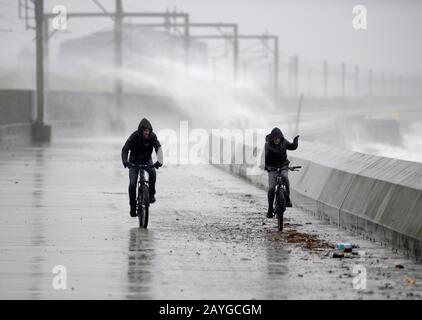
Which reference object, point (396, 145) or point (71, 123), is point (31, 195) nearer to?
point (71, 123)

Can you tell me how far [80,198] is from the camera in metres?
26.0

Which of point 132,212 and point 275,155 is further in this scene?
point 132,212

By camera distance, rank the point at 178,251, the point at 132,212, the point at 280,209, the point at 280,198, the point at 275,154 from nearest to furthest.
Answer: the point at 178,251 < the point at 280,209 < the point at 280,198 < the point at 275,154 < the point at 132,212

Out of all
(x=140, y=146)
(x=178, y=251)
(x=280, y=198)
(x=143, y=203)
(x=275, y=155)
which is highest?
(x=140, y=146)

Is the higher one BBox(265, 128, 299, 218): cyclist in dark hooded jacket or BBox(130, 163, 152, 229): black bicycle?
BBox(265, 128, 299, 218): cyclist in dark hooded jacket

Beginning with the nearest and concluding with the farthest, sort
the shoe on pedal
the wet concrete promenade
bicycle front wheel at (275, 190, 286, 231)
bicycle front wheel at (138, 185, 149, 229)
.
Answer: the wet concrete promenade → bicycle front wheel at (275, 190, 286, 231) → bicycle front wheel at (138, 185, 149, 229) → the shoe on pedal

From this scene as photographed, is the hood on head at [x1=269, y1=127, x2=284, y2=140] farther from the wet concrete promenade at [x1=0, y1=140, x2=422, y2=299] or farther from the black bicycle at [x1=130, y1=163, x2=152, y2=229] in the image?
the black bicycle at [x1=130, y1=163, x2=152, y2=229]

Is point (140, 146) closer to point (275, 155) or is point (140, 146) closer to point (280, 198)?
point (275, 155)

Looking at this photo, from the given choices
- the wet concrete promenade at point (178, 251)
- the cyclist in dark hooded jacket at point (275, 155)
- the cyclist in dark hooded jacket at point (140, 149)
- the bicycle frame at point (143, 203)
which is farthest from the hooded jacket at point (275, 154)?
the bicycle frame at point (143, 203)

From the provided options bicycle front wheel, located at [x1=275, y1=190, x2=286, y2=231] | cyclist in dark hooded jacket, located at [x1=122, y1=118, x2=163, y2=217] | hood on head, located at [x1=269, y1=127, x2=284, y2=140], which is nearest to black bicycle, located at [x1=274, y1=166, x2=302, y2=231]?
bicycle front wheel, located at [x1=275, y1=190, x2=286, y2=231]

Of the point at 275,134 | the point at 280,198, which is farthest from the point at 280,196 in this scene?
the point at 275,134

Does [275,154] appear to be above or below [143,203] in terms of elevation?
above

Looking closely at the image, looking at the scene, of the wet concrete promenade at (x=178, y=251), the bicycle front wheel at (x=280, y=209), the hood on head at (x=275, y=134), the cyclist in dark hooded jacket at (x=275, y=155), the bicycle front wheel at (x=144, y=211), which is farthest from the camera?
the cyclist in dark hooded jacket at (x=275, y=155)

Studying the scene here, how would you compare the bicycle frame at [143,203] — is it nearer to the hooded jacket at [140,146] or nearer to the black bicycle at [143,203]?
the black bicycle at [143,203]
